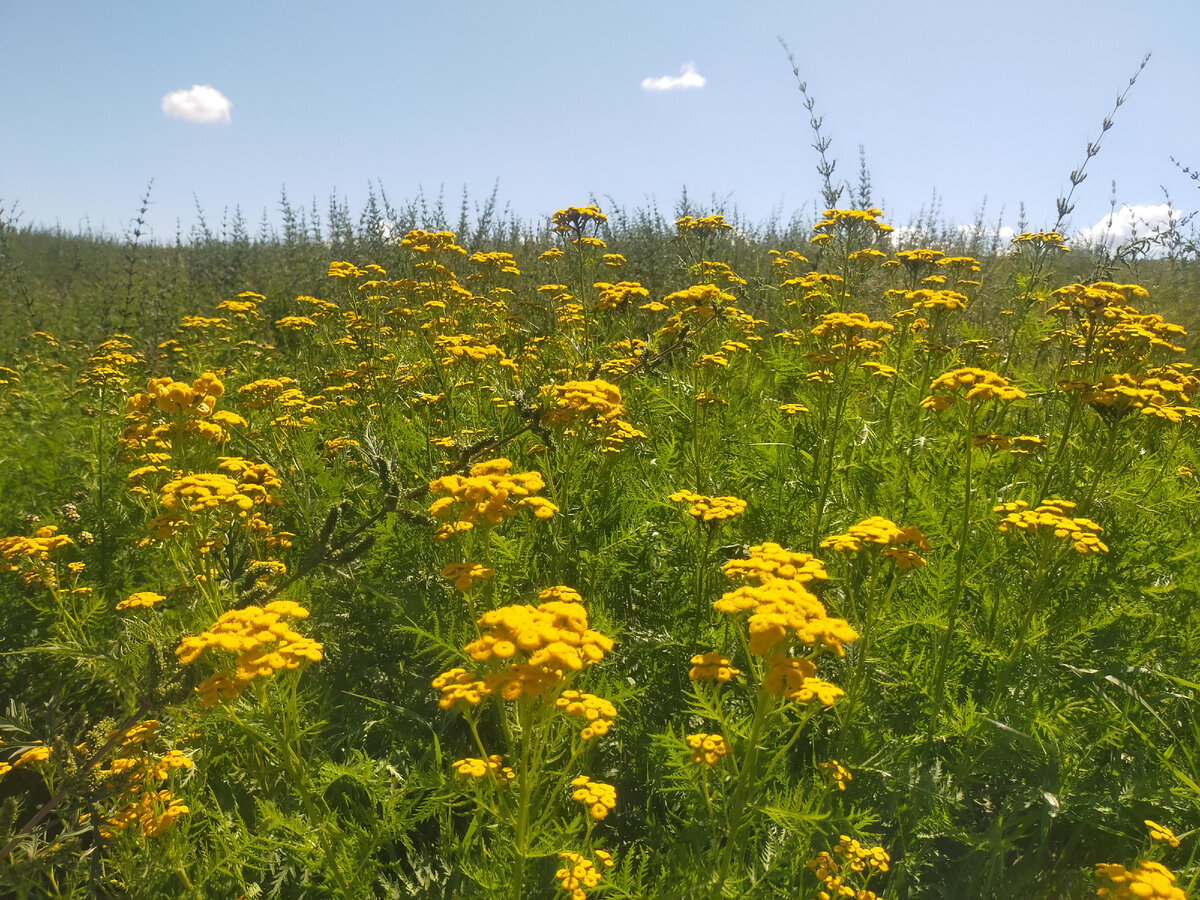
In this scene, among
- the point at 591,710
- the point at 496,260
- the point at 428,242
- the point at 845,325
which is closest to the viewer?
the point at 591,710

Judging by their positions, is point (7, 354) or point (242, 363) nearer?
point (242, 363)

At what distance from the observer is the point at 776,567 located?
6.02 feet

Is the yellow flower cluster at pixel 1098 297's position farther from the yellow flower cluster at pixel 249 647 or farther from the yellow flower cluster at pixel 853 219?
the yellow flower cluster at pixel 249 647

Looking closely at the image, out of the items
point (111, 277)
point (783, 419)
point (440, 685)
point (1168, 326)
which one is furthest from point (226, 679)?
point (111, 277)

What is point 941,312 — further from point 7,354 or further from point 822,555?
point 7,354

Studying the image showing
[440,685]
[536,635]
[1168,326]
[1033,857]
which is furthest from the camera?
[1168,326]

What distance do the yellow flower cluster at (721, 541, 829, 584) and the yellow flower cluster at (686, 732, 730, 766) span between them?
441 mm

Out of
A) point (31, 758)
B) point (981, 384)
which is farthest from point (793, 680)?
point (31, 758)

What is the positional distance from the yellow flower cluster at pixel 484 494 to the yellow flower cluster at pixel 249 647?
0.51m

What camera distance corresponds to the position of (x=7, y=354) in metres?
7.37

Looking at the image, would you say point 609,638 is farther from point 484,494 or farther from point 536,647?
point 484,494

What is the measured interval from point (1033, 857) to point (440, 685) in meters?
2.23

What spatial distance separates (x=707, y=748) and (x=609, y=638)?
39 cm

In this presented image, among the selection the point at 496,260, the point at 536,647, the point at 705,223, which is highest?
the point at 705,223
